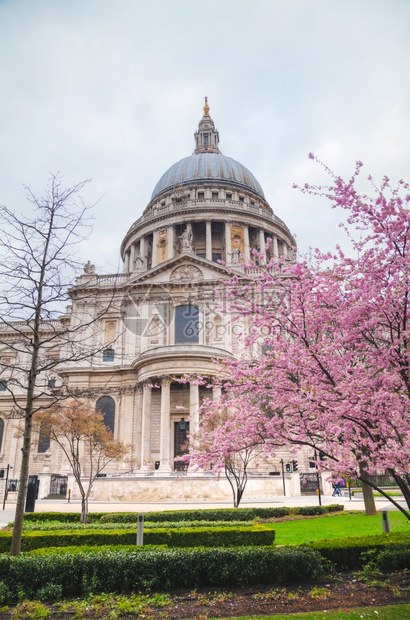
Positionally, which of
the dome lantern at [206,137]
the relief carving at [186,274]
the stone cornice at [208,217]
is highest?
the dome lantern at [206,137]

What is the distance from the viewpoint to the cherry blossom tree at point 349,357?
358 inches

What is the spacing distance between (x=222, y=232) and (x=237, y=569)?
59.8 m

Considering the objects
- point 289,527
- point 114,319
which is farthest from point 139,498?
point 114,319

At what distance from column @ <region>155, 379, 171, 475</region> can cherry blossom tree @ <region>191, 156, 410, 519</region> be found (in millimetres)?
29013

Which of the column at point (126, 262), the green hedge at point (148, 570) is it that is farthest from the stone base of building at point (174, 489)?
the column at point (126, 262)

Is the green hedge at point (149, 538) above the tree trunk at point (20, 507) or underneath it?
underneath

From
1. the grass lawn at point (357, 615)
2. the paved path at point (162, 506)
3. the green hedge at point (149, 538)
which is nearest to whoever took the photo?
the grass lawn at point (357, 615)

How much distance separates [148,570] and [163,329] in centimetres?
4008

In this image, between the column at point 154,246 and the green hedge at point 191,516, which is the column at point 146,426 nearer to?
the green hedge at point 191,516

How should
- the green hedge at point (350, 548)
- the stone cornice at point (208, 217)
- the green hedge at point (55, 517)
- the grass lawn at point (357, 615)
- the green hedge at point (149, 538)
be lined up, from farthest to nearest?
the stone cornice at point (208, 217), the green hedge at point (55, 517), the green hedge at point (149, 538), the green hedge at point (350, 548), the grass lawn at point (357, 615)

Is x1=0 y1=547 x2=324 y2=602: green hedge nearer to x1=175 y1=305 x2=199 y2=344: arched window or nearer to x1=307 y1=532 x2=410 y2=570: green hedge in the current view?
x1=307 y1=532 x2=410 y2=570: green hedge

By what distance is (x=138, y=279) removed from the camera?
168ft

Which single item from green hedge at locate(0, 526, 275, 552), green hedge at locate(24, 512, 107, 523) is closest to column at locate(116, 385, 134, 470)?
green hedge at locate(24, 512, 107, 523)

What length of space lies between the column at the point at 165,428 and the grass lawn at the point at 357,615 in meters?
31.0
